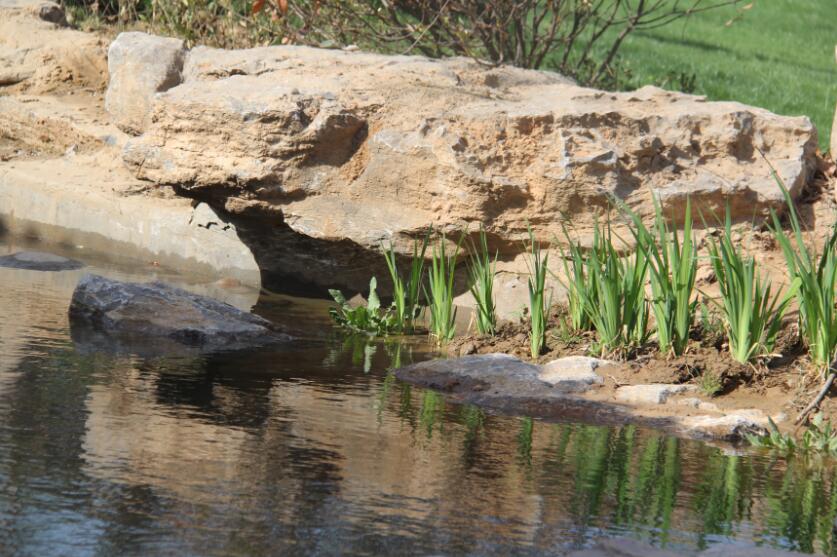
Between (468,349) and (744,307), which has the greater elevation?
(744,307)

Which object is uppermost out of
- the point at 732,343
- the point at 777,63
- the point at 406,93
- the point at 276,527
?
the point at 777,63

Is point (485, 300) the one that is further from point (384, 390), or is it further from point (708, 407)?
point (708, 407)

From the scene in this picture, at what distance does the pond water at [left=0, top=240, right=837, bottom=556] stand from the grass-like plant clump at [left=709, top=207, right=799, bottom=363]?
107 cm

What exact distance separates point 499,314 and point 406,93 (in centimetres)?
170

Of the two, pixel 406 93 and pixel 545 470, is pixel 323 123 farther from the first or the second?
pixel 545 470

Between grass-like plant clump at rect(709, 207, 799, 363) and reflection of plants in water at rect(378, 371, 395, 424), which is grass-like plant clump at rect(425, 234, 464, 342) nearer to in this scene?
Answer: reflection of plants in water at rect(378, 371, 395, 424)

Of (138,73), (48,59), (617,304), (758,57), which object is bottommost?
(617,304)

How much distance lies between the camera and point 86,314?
22.5ft

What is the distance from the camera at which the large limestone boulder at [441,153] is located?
8070 mm

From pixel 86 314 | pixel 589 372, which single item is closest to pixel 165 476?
pixel 589 372

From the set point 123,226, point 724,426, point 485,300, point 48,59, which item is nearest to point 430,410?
point 724,426

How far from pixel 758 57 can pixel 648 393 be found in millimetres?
15530

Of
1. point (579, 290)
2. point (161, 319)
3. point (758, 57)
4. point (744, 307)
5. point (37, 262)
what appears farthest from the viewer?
point (758, 57)

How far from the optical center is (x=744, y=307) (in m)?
5.94
